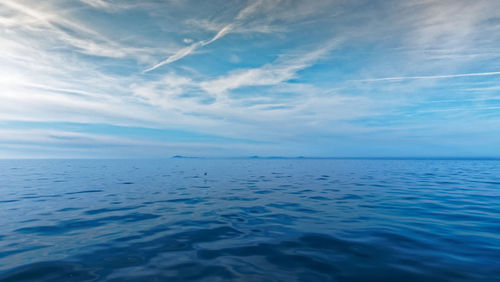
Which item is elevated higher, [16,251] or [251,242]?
[251,242]

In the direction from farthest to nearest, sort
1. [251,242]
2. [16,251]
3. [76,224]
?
[76,224], [251,242], [16,251]

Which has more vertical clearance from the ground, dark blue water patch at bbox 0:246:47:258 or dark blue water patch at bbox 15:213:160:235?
dark blue water patch at bbox 0:246:47:258

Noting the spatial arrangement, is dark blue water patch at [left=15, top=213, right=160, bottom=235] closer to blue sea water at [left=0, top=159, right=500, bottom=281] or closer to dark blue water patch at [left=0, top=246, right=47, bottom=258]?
blue sea water at [left=0, top=159, right=500, bottom=281]

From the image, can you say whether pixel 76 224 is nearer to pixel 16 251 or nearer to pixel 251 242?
pixel 16 251

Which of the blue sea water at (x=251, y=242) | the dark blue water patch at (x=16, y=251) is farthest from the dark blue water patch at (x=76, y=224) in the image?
the dark blue water patch at (x=16, y=251)

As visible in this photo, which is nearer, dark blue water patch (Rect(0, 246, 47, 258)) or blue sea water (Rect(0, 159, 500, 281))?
blue sea water (Rect(0, 159, 500, 281))

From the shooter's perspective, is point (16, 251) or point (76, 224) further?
point (76, 224)

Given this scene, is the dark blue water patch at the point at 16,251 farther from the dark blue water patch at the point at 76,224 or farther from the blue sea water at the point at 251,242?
the dark blue water patch at the point at 76,224

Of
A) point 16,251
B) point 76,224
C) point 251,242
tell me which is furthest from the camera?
point 76,224

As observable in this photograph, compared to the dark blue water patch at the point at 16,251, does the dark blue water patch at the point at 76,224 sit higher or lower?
lower

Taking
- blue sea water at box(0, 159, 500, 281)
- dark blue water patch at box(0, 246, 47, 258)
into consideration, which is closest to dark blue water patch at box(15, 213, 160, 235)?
blue sea water at box(0, 159, 500, 281)

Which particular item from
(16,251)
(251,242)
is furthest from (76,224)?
(251,242)

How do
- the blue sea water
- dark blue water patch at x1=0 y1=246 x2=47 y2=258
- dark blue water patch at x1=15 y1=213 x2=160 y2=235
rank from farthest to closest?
dark blue water patch at x1=15 y1=213 x2=160 y2=235
dark blue water patch at x1=0 y1=246 x2=47 y2=258
the blue sea water

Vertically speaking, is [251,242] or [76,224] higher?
[251,242]
